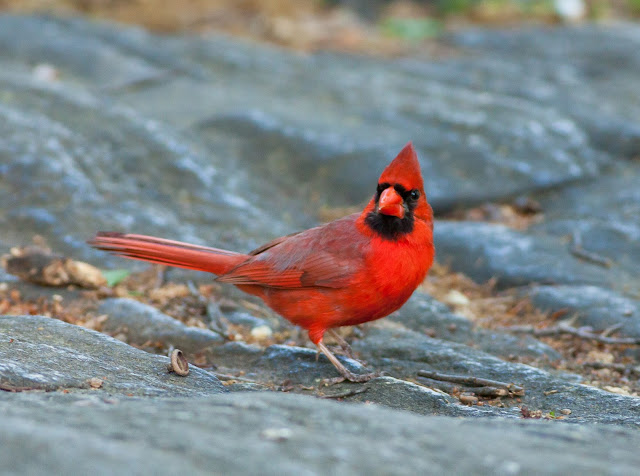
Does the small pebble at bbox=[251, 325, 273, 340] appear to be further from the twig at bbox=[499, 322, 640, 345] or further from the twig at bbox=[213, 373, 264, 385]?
the twig at bbox=[499, 322, 640, 345]

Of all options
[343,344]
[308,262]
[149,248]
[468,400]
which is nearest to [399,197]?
[308,262]

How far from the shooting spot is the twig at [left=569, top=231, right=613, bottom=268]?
499 cm

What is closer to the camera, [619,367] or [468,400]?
[468,400]

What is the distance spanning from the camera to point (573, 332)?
417 cm

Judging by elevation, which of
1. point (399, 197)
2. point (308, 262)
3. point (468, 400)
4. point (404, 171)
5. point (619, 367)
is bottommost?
point (468, 400)

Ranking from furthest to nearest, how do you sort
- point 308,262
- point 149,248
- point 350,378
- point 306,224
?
point 306,224 < point 149,248 < point 308,262 < point 350,378

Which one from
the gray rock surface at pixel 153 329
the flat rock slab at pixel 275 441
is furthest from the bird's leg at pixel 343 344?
the flat rock slab at pixel 275 441

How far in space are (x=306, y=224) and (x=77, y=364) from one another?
2.95m


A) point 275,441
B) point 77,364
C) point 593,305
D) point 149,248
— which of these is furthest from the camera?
point 593,305

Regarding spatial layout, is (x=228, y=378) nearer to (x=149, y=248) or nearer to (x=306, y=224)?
(x=149, y=248)

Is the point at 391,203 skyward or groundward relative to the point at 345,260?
skyward

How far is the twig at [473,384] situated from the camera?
330 centimetres

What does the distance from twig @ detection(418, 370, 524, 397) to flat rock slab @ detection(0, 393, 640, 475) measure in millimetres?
1048

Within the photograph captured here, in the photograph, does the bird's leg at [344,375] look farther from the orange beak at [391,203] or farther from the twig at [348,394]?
the orange beak at [391,203]
